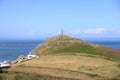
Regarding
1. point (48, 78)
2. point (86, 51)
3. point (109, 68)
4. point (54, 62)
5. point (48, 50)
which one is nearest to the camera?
point (48, 78)

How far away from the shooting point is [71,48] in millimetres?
84375

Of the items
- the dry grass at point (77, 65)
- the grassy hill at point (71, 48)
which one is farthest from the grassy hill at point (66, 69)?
the grassy hill at point (71, 48)

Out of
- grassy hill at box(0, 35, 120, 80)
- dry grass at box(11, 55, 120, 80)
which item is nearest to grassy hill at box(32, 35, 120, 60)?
grassy hill at box(0, 35, 120, 80)

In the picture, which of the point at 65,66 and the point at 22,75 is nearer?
the point at 22,75

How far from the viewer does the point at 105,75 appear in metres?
51.6

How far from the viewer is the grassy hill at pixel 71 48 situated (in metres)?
78.2

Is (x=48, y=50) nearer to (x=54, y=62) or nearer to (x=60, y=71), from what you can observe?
(x=54, y=62)

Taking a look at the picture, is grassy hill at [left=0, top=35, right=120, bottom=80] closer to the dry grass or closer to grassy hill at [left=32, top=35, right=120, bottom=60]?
the dry grass

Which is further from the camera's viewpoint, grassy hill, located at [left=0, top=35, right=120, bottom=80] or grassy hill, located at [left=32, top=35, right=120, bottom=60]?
grassy hill, located at [left=32, top=35, right=120, bottom=60]

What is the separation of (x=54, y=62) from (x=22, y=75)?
10576 millimetres

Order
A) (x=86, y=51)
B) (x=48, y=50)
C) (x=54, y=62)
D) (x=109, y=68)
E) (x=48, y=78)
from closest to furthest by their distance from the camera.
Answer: (x=48, y=78) → (x=109, y=68) → (x=54, y=62) → (x=86, y=51) → (x=48, y=50)

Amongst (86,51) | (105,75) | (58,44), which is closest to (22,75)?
(105,75)

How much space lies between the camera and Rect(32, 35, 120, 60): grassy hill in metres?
78.2

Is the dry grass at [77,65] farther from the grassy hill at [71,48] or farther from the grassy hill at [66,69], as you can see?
the grassy hill at [71,48]
